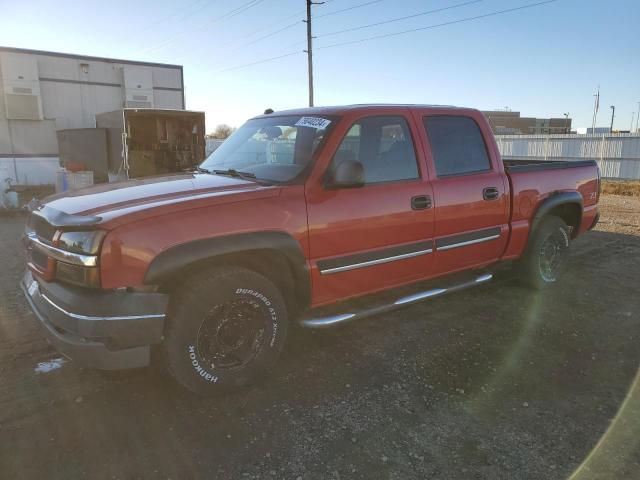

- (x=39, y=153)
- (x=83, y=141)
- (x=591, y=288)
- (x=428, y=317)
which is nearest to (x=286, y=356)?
(x=428, y=317)

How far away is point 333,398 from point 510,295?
2909 mm

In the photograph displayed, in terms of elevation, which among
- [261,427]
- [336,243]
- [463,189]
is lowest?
→ [261,427]

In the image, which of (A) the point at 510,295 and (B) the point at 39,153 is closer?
(A) the point at 510,295

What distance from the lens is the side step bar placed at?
3373 mm

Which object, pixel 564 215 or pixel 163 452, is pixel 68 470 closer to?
pixel 163 452

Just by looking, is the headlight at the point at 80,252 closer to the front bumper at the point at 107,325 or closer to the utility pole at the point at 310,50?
the front bumper at the point at 107,325

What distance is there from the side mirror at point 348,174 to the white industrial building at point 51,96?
14237 millimetres

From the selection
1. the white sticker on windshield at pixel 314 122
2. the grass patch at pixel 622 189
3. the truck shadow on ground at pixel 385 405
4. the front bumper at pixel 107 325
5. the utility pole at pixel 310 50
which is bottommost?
the truck shadow on ground at pixel 385 405

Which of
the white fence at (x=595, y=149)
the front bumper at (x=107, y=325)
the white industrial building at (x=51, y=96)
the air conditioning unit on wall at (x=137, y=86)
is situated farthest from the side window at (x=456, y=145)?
the white fence at (x=595, y=149)

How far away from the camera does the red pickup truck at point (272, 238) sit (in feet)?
8.71

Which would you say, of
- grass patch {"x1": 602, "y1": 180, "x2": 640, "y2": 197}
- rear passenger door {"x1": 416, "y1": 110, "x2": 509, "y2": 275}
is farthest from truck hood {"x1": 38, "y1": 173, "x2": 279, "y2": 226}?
grass patch {"x1": 602, "y1": 180, "x2": 640, "y2": 197}

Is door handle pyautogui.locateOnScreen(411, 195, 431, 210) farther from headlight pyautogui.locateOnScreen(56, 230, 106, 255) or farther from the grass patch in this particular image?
the grass patch

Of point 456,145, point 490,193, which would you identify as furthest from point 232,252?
point 490,193

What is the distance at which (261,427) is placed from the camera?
2.81 metres
